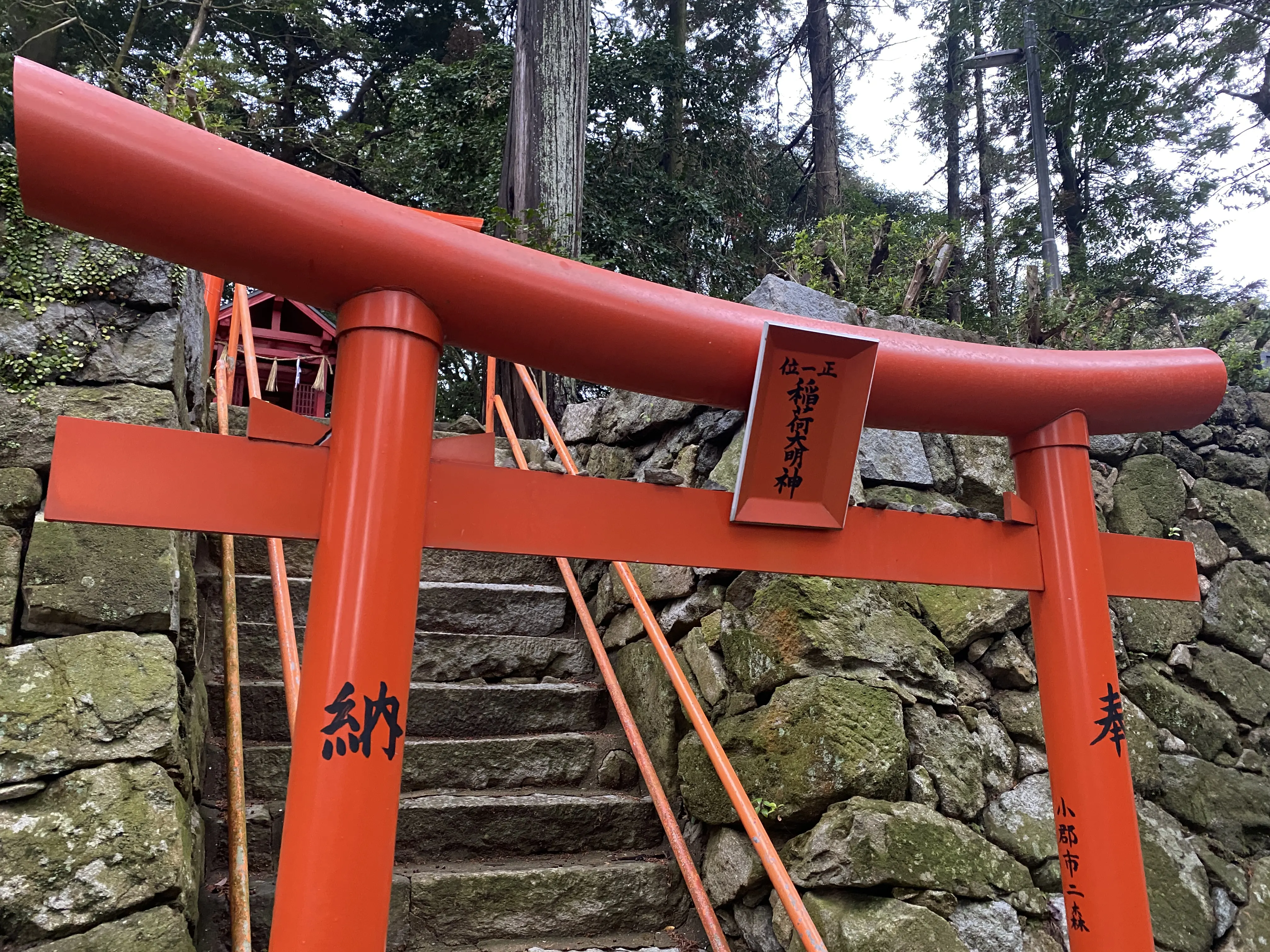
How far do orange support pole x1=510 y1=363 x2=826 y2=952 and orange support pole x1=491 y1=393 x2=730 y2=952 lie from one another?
0.20 meters

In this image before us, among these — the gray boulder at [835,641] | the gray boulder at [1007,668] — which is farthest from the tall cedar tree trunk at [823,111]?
the gray boulder at [835,641]

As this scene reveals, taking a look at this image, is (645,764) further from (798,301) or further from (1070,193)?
(1070,193)

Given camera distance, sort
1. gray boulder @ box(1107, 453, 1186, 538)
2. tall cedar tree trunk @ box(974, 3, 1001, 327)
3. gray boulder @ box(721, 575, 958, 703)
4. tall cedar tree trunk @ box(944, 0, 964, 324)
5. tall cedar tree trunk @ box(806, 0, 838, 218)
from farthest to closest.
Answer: tall cedar tree trunk @ box(944, 0, 964, 324) < tall cedar tree trunk @ box(974, 3, 1001, 327) < tall cedar tree trunk @ box(806, 0, 838, 218) < gray boulder @ box(1107, 453, 1186, 538) < gray boulder @ box(721, 575, 958, 703)

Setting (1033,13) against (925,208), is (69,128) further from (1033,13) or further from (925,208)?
(925,208)

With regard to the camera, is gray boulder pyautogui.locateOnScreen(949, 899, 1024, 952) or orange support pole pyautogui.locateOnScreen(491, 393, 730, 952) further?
orange support pole pyautogui.locateOnScreen(491, 393, 730, 952)

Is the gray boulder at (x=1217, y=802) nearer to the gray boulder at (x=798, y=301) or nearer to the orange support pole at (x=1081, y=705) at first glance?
the orange support pole at (x=1081, y=705)

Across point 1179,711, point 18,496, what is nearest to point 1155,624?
point 1179,711

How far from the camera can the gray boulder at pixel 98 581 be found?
212 cm

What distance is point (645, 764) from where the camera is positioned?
2885 mm

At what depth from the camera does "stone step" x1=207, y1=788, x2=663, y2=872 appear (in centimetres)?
253

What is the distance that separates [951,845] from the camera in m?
2.48

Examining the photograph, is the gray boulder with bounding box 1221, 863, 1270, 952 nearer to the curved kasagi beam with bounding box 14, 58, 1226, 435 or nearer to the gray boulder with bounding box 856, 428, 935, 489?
the gray boulder with bounding box 856, 428, 935, 489

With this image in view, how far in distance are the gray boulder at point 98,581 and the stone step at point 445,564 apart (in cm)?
93

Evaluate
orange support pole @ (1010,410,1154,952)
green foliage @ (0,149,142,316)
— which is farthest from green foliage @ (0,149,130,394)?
orange support pole @ (1010,410,1154,952)
